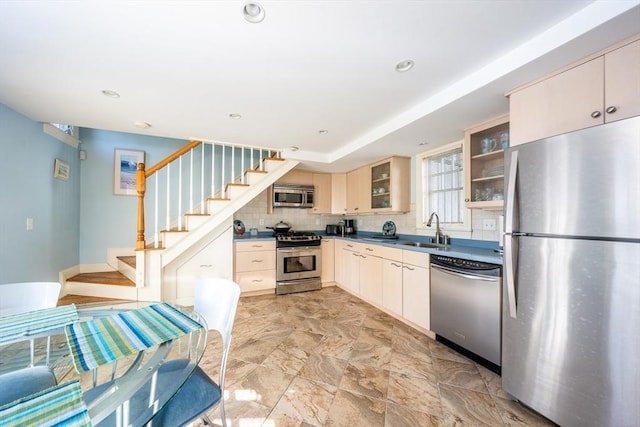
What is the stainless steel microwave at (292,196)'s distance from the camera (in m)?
4.21

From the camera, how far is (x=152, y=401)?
897 millimetres

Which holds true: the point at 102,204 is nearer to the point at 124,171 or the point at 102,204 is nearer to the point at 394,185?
the point at 124,171

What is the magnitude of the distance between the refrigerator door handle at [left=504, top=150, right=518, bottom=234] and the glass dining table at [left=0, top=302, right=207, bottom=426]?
1.93 meters

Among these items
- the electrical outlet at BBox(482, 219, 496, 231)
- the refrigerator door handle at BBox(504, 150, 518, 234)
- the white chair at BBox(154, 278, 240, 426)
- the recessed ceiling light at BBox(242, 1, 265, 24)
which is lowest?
the white chair at BBox(154, 278, 240, 426)

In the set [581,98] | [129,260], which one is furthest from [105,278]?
[581,98]

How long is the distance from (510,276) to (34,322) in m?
2.71

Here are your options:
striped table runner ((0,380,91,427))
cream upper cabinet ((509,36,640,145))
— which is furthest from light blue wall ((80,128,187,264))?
cream upper cabinet ((509,36,640,145))

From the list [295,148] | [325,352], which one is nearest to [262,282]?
[325,352]

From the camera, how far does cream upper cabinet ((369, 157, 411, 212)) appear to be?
347 centimetres

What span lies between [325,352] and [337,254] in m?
2.16

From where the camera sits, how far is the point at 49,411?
26.8 inches

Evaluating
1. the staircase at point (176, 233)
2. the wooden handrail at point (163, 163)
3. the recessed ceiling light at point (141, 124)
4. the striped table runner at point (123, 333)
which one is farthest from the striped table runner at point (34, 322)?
the recessed ceiling light at point (141, 124)

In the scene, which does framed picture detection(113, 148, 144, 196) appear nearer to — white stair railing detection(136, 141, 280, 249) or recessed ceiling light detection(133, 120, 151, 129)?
white stair railing detection(136, 141, 280, 249)

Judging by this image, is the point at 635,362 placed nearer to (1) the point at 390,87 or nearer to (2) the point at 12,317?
(1) the point at 390,87
